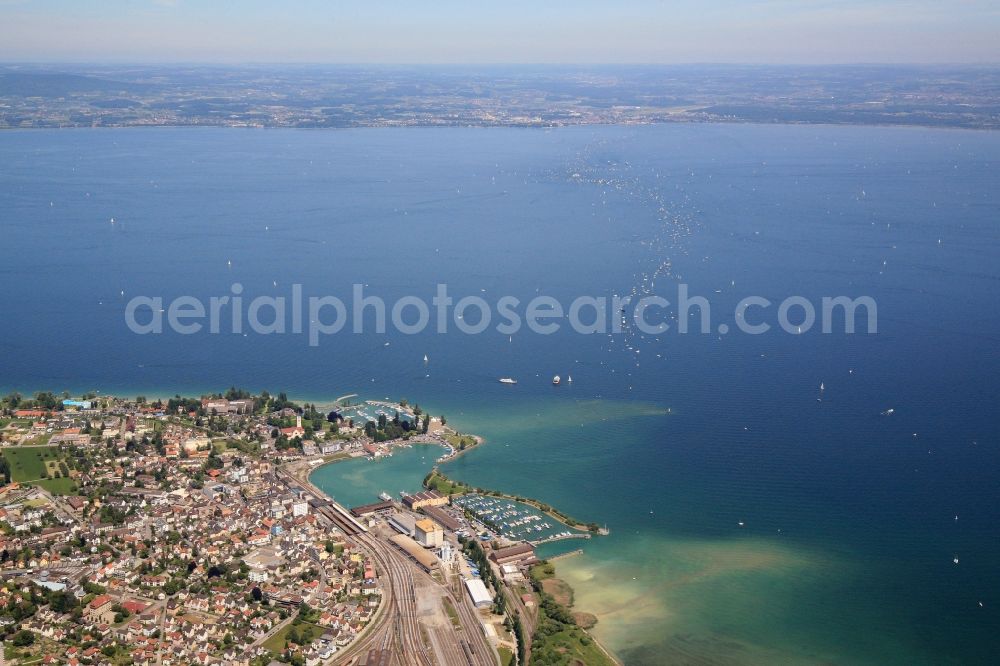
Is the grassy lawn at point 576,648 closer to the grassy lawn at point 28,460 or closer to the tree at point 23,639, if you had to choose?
the tree at point 23,639

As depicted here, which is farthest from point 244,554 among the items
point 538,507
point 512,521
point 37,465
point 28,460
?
point 28,460

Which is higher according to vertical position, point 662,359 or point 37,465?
point 662,359

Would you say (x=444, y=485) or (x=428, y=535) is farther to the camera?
(x=444, y=485)

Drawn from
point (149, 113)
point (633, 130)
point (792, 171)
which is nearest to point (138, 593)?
point (792, 171)

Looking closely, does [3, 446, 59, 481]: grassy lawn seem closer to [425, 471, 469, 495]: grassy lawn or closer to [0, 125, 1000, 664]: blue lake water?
[0, 125, 1000, 664]: blue lake water

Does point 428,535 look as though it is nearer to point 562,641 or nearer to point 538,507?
point 538,507

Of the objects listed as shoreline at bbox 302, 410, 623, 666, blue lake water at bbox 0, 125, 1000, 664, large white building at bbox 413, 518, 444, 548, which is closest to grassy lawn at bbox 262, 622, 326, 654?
large white building at bbox 413, 518, 444, 548

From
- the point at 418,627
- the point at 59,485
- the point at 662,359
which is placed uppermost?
the point at 662,359
